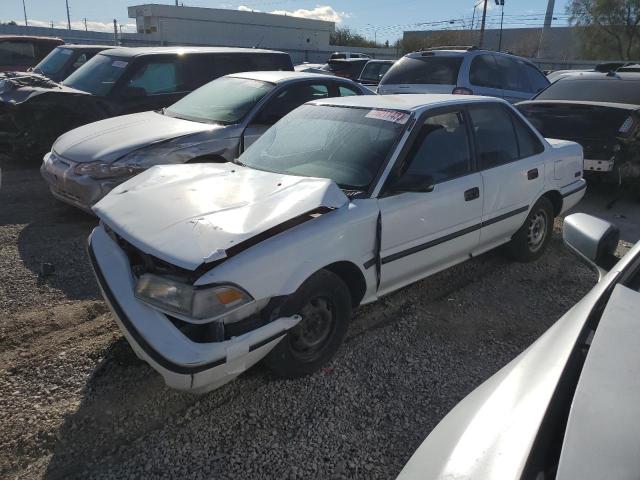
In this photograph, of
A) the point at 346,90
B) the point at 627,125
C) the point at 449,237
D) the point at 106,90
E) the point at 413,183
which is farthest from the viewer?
the point at 106,90

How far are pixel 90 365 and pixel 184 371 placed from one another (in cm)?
109

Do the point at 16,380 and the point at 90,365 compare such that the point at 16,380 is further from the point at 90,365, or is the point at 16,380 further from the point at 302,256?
the point at 302,256

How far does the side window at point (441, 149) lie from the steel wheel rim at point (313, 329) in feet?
3.58

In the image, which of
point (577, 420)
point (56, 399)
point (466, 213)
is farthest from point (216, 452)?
point (466, 213)

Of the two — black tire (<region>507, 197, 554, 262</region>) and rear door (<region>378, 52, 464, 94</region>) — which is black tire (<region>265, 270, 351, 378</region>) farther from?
rear door (<region>378, 52, 464, 94</region>)

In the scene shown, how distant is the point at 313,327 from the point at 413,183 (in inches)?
42.8

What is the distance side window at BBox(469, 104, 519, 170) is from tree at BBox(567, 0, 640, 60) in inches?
1469

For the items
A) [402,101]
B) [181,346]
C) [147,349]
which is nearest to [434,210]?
Answer: [402,101]

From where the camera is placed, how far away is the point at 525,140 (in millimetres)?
4598

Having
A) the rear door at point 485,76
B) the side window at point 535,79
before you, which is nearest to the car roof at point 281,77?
the rear door at point 485,76

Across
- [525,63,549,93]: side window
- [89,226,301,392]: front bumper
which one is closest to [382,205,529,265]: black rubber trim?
[89,226,301,392]: front bumper

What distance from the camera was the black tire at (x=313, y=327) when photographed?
9.37 feet

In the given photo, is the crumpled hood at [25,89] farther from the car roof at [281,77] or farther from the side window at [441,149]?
the side window at [441,149]

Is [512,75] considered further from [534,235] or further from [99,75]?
[99,75]
